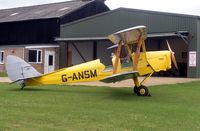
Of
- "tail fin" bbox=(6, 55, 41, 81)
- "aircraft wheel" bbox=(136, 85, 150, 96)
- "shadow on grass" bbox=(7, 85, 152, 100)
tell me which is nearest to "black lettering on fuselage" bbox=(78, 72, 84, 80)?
"shadow on grass" bbox=(7, 85, 152, 100)

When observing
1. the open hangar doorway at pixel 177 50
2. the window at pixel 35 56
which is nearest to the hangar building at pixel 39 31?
the window at pixel 35 56

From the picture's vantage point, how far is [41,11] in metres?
47.0

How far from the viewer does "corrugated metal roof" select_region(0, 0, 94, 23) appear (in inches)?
1730

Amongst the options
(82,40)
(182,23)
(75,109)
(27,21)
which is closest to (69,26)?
(82,40)

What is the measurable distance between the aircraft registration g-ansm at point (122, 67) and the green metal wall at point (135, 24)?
50.0 ft

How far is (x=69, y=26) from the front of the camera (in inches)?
1602

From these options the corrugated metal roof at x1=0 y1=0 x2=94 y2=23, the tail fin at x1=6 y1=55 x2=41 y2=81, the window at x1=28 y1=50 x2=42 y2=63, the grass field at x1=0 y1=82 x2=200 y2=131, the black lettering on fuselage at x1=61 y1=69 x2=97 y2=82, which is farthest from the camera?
the corrugated metal roof at x1=0 y1=0 x2=94 y2=23

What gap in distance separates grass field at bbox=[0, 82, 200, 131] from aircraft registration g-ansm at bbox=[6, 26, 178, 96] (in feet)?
3.94

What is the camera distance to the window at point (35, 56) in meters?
42.4

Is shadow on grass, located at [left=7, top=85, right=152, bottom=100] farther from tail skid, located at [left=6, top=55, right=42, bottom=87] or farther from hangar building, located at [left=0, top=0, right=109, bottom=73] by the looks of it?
hangar building, located at [left=0, top=0, right=109, bottom=73]

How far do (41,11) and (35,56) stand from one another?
6.68 meters

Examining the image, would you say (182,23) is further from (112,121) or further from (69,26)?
(112,121)

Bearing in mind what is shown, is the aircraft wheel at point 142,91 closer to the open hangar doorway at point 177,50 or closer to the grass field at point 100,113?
the grass field at point 100,113

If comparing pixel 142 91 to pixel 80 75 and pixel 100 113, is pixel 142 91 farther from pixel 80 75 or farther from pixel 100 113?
pixel 100 113
